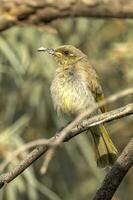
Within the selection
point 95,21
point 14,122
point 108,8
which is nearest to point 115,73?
point 95,21

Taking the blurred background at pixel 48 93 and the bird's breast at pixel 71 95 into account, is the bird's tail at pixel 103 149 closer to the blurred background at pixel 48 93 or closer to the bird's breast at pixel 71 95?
the bird's breast at pixel 71 95

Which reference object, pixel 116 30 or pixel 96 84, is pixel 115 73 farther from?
pixel 96 84

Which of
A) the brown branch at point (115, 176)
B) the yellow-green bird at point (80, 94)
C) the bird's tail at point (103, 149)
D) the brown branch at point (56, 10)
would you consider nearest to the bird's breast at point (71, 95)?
the yellow-green bird at point (80, 94)

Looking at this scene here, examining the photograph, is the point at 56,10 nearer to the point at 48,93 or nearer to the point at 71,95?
the point at 71,95

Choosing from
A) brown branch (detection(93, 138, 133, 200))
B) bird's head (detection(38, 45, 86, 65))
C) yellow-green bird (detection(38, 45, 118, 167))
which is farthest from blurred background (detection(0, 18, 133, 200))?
brown branch (detection(93, 138, 133, 200))

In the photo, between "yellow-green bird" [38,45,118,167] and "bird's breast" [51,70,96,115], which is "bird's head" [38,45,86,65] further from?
"bird's breast" [51,70,96,115]

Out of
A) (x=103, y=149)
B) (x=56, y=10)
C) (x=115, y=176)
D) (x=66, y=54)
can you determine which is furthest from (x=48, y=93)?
(x=115, y=176)

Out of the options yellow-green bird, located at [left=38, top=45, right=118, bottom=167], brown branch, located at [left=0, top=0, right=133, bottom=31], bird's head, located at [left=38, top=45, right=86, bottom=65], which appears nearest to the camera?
brown branch, located at [left=0, top=0, right=133, bottom=31]
